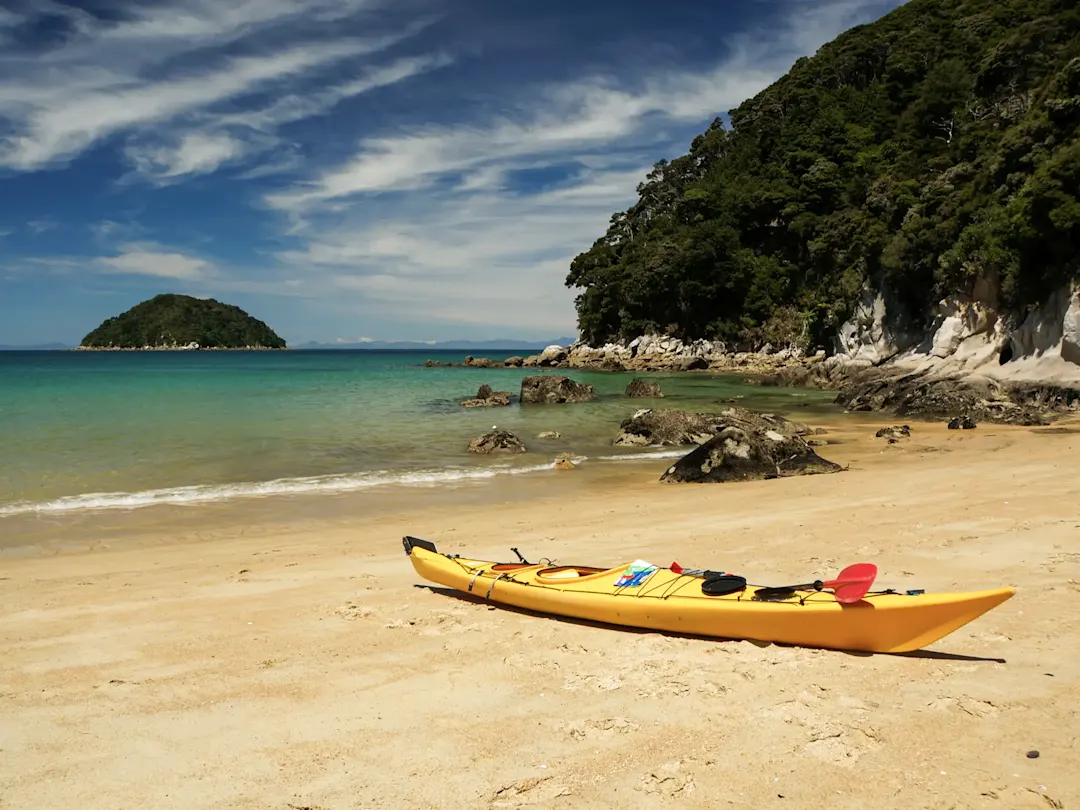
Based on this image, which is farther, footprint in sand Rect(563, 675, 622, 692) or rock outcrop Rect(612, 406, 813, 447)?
rock outcrop Rect(612, 406, 813, 447)

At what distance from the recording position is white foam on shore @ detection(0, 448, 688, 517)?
36.1 feet

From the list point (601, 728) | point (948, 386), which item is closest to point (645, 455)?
point (601, 728)

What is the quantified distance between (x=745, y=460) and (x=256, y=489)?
9.31m

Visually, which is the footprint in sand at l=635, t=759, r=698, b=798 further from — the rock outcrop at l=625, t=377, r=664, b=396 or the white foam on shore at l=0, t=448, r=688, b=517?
the rock outcrop at l=625, t=377, r=664, b=396

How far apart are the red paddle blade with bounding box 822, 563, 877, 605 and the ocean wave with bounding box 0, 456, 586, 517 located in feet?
31.3

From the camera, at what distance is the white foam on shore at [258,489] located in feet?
36.1

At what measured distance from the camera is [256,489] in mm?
12391

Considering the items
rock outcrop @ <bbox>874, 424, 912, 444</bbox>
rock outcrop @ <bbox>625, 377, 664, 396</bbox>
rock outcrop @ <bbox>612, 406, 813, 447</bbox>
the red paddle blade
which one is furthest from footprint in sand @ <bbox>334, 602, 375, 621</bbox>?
rock outcrop @ <bbox>625, 377, 664, 396</bbox>

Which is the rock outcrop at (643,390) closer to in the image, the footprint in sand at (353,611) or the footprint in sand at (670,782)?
the footprint in sand at (353,611)

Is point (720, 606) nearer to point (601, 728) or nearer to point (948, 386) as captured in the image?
point (601, 728)

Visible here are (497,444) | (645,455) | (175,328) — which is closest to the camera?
(645,455)

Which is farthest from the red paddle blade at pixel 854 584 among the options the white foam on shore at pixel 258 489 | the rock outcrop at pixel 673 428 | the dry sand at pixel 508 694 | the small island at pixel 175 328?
the small island at pixel 175 328

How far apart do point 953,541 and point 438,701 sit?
224 inches

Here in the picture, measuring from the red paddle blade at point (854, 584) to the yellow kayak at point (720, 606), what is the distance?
2.0 inches
